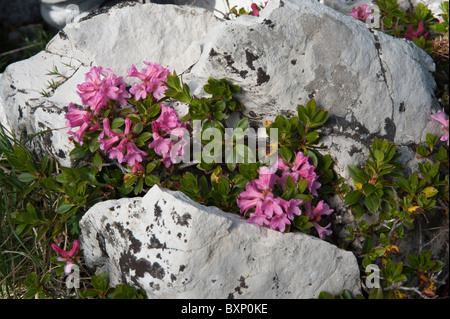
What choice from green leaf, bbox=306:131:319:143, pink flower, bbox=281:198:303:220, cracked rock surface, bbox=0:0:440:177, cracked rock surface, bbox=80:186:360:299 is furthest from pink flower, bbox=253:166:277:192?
cracked rock surface, bbox=0:0:440:177

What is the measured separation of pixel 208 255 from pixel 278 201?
470 millimetres

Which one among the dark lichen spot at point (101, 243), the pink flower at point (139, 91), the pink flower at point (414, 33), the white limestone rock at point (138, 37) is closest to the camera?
the dark lichen spot at point (101, 243)

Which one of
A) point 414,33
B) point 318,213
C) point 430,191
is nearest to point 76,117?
point 318,213

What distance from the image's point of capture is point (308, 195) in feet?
8.46

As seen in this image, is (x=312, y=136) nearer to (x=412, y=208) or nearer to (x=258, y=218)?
(x=258, y=218)

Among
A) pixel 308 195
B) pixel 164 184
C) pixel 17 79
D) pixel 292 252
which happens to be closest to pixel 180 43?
pixel 164 184

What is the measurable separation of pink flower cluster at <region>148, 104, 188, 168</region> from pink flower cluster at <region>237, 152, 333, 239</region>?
1.65ft

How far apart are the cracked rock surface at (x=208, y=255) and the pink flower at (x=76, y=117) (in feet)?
1.82

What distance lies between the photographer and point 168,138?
9.36 ft

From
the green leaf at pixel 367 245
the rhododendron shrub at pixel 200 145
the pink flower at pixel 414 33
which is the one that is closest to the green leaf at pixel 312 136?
the rhododendron shrub at pixel 200 145

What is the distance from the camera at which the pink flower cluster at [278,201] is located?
249 cm

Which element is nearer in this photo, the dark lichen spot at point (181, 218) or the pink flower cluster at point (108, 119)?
the dark lichen spot at point (181, 218)

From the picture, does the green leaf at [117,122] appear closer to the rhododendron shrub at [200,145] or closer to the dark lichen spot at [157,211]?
the rhododendron shrub at [200,145]

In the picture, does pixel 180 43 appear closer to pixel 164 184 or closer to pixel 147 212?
pixel 164 184
